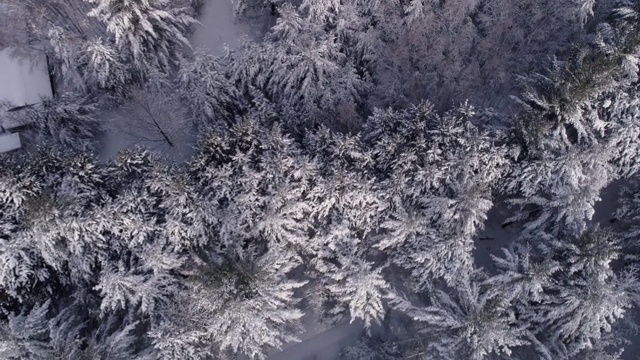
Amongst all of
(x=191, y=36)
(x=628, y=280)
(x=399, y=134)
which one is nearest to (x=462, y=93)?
(x=399, y=134)

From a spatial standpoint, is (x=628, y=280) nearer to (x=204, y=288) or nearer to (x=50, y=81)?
(x=204, y=288)

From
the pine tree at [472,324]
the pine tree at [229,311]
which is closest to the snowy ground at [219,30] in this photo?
the pine tree at [229,311]

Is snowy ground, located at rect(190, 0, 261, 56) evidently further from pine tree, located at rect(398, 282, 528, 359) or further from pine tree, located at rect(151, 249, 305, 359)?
pine tree, located at rect(398, 282, 528, 359)

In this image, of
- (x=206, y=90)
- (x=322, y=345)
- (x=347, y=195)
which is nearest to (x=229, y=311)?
(x=322, y=345)

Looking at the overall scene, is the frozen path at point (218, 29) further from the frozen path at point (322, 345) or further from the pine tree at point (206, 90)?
the frozen path at point (322, 345)

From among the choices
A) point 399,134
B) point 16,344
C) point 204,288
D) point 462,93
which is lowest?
point 16,344

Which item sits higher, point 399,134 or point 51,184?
point 399,134
